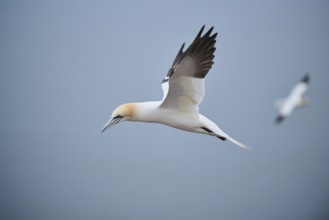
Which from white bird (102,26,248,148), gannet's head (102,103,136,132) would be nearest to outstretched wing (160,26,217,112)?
white bird (102,26,248,148)

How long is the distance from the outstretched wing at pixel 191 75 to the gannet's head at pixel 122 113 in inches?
13.1

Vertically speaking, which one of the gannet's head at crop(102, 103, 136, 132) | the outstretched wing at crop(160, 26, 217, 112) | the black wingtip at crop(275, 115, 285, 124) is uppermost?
the black wingtip at crop(275, 115, 285, 124)

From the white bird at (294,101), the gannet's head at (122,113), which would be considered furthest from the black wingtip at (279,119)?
the gannet's head at (122,113)

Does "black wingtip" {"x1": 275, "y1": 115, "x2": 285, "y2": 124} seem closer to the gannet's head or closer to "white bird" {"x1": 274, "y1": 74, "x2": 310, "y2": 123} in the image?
"white bird" {"x1": 274, "y1": 74, "x2": 310, "y2": 123}

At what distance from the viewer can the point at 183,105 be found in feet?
19.2

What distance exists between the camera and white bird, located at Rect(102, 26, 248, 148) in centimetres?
550

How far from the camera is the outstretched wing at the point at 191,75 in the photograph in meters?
5.40

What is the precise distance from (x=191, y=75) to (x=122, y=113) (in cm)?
86

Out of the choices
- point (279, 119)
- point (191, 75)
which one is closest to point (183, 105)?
point (191, 75)

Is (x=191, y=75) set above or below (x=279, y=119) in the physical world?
below

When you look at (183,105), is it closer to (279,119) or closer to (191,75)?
(191,75)

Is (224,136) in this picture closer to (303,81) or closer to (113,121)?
(113,121)

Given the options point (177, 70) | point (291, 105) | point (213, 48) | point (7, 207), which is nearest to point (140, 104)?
point (177, 70)

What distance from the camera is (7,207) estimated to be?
1825 centimetres
